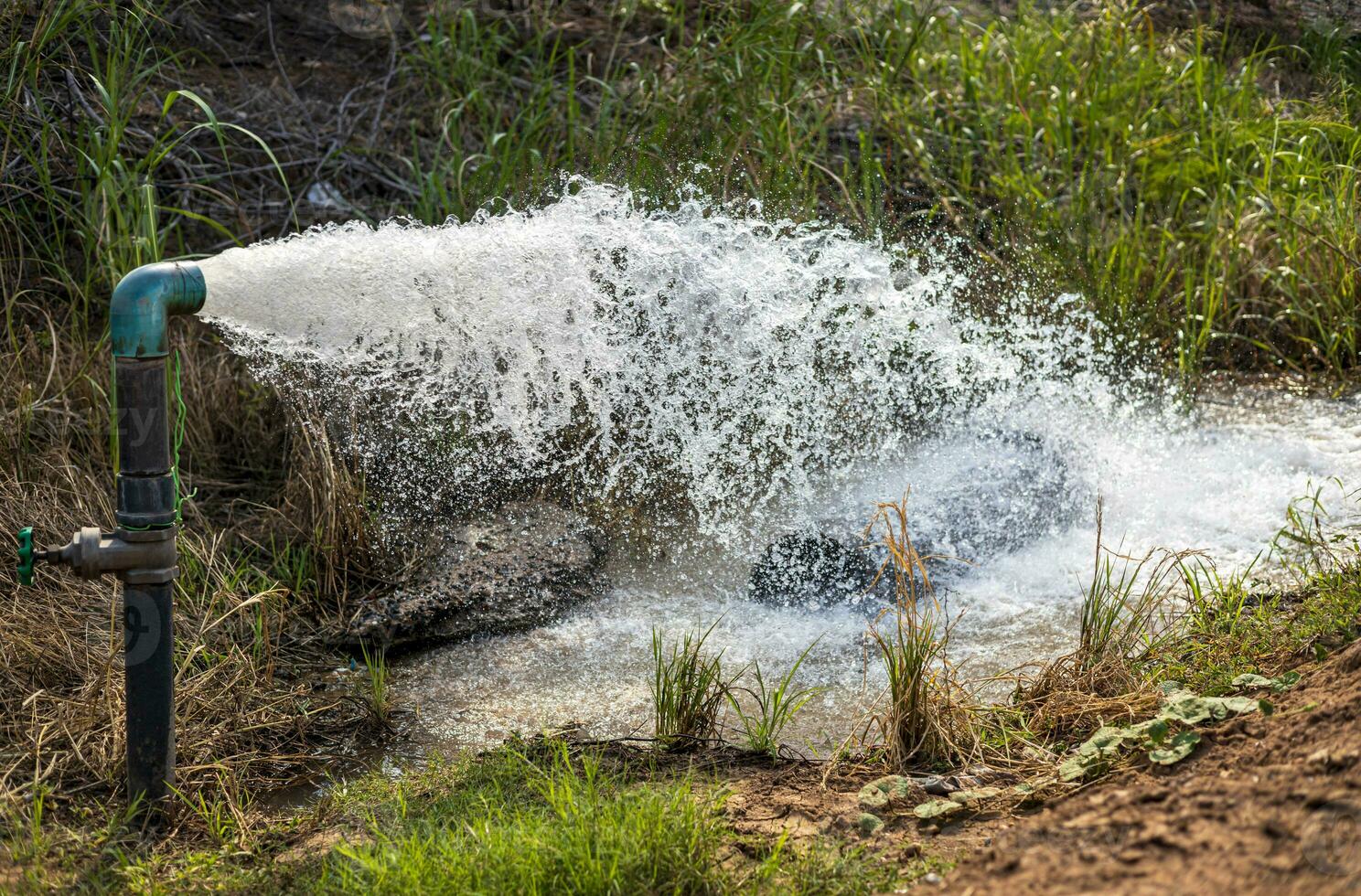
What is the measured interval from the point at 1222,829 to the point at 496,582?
2.26 meters

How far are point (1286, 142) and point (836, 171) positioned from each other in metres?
2.02

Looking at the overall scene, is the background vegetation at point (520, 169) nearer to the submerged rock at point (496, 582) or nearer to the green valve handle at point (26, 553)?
the submerged rock at point (496, 582)

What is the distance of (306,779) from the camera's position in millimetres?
2633

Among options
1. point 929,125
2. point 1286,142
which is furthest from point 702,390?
point 1286,142

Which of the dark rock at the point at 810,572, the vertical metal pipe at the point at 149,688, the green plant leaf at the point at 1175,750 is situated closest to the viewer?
the green plant leaf at the point at 1175,750

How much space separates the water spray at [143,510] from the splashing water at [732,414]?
0.80 metres

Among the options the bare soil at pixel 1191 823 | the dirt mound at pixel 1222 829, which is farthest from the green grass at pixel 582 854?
the dirt mound at pixel 1222 829

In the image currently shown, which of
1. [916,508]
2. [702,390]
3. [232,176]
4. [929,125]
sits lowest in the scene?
[916,508]

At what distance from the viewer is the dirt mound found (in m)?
1.53

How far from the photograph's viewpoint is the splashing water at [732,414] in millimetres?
3305

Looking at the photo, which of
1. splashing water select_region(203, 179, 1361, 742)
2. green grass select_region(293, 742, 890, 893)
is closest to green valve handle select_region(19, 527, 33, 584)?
green grass select_region(293, 742, 890, 893)

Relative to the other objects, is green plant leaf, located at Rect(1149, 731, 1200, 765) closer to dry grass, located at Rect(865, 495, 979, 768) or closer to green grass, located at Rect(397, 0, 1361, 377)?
dry grass, located at Rect(865, 495, 979, 768)

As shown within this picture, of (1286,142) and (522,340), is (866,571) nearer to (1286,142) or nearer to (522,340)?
(522,340)

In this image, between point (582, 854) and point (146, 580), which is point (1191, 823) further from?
point (146, 580)
